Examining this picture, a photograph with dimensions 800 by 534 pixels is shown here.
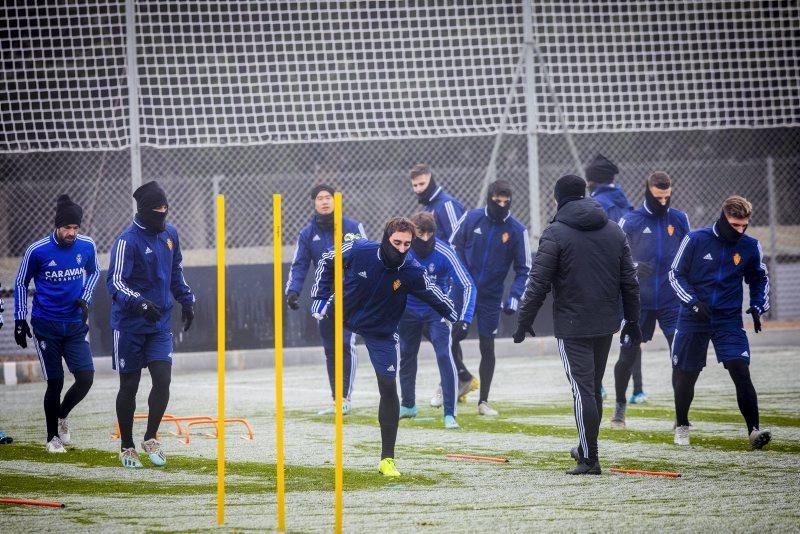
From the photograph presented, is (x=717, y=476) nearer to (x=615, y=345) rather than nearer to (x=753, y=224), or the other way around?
(x=615, y=345)

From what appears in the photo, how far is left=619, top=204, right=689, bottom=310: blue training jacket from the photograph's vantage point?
11.6m

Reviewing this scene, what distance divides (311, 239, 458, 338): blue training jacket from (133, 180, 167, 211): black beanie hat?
1.39 m

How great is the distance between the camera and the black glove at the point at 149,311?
947 centimetres

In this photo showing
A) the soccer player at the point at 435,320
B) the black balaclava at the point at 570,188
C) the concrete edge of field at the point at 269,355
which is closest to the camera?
the black balaclava at the point at 570,188

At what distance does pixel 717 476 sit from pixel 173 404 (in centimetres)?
677

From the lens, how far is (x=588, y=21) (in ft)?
68.6

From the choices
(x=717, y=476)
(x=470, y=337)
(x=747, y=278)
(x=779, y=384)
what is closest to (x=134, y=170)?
(x=470, y=337)

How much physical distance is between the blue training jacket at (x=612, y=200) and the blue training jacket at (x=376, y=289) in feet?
12.5

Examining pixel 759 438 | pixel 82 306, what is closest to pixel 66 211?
pixel 82 306

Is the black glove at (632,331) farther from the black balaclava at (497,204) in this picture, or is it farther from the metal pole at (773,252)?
the metal pole at (773,252)

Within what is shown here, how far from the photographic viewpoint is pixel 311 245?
1262 centimetres

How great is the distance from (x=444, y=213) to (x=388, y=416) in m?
4.24

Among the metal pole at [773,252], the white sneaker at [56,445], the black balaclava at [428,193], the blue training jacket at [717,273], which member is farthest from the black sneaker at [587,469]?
the metal pole at [773,252]

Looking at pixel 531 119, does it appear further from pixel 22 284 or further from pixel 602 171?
pixel 22 284
